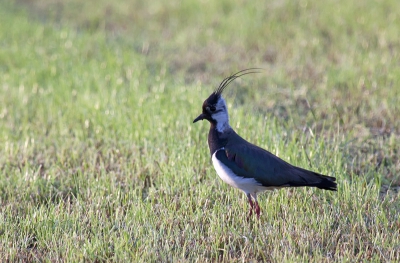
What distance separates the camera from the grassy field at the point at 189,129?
408 cm

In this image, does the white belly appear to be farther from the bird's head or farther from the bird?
the bird's head

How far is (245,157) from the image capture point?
4305 millimetres

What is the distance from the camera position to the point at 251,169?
4238 mm

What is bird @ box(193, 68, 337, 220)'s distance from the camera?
A: 13.6ft

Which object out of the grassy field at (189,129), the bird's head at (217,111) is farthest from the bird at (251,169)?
the grassy field at (189,129)

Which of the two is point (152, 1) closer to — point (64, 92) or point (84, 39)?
point (84, 39)

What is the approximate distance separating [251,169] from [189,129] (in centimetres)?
179

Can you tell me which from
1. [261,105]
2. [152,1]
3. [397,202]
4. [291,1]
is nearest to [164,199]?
[397,202]

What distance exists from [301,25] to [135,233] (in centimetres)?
626

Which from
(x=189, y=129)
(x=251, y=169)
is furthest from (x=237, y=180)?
(x=189, y=129)

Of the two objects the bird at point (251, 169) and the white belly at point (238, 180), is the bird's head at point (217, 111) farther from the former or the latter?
the white belly at point (238, 180)

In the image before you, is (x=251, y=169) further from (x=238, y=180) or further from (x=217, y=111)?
(x=217, y=111)

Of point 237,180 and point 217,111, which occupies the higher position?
point 217,111

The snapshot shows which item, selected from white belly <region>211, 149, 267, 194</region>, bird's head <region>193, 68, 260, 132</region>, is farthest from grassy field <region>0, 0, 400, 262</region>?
bird's head <region>193, 68, 260, 132</region>
